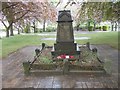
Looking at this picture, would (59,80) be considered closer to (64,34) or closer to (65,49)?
(65,49)

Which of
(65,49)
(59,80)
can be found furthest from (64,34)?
(59,80)

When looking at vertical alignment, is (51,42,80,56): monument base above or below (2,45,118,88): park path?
above

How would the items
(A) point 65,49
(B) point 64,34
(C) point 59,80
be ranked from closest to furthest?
(C) point 59,80
(A) point 65,49
(B) point 64,34

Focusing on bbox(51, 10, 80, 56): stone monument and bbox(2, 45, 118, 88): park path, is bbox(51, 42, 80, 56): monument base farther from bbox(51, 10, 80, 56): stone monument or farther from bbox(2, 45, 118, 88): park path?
bbox(2, 45, 118, 88): park path

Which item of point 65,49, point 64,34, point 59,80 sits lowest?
point 59,80

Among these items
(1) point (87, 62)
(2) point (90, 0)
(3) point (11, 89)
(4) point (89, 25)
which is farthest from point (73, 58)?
(4) point (89, 25)

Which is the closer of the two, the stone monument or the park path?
the park path

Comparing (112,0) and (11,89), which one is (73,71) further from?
(112,0)

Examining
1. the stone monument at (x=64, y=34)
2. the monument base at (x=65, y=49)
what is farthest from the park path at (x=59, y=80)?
the stone monument at (x=64, y=34)

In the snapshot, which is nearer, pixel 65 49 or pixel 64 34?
pixel 65 49

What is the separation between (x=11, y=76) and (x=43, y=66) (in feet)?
3.15

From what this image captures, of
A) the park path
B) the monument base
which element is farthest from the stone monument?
the park path

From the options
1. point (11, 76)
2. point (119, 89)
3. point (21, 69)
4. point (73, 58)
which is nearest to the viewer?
point (119, 89)

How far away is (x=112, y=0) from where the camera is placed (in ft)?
27.9
